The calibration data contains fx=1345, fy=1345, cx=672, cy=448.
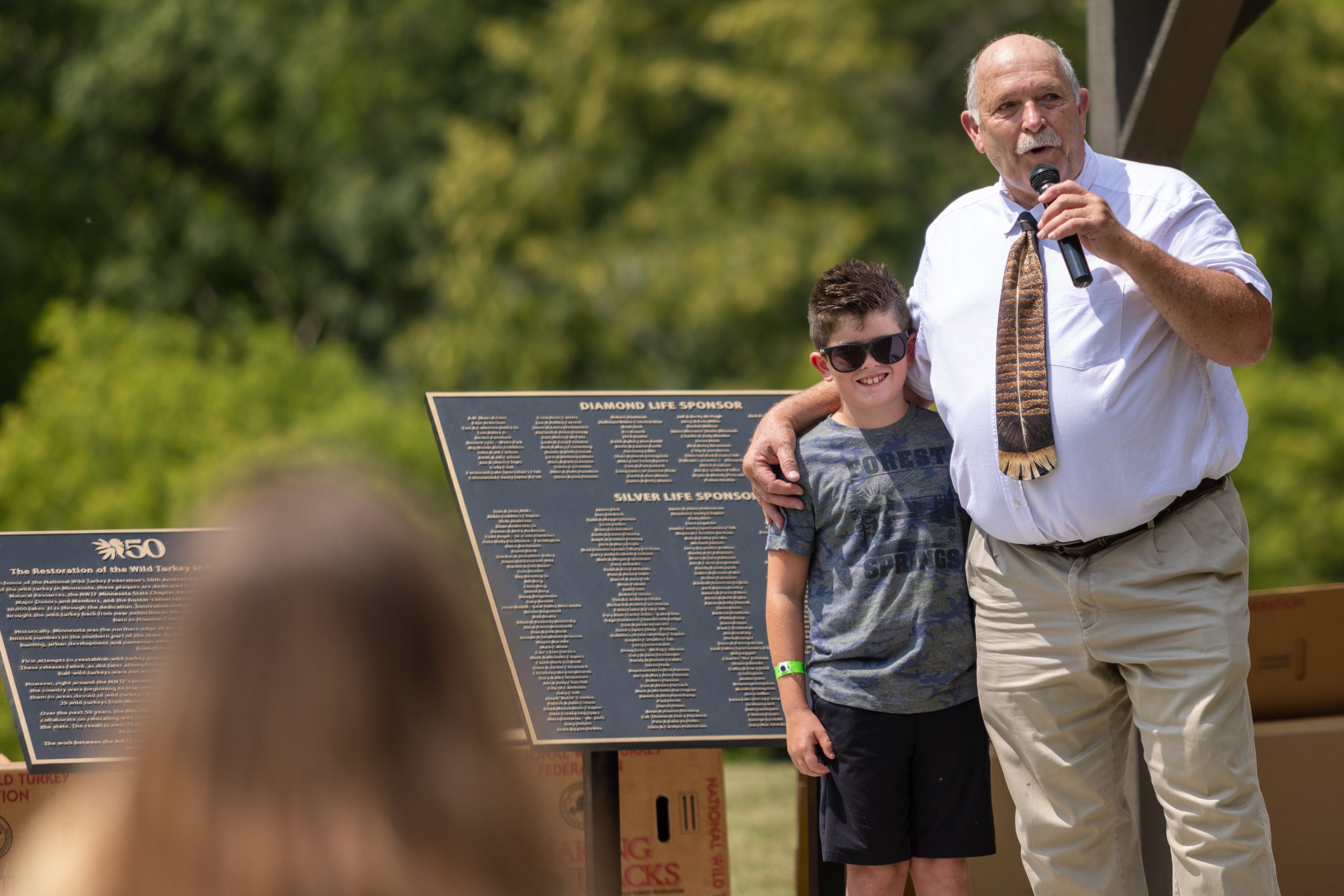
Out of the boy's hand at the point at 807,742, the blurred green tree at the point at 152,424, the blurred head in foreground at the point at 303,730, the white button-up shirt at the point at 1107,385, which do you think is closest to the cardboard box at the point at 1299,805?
the boy's hand at the point at 807,742

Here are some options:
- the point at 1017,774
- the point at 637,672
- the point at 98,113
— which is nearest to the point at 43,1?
the point at 98,113

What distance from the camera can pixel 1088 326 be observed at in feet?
8.84

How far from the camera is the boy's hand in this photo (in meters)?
2.96

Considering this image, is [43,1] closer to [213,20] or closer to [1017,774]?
[213,20]

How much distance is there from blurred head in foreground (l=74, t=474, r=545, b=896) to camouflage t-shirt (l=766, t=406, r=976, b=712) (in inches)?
77.3

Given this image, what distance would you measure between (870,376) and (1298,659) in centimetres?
181

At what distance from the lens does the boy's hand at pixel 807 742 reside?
296cm

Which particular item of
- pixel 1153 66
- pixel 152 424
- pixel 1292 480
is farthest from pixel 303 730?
pixel 1292 480

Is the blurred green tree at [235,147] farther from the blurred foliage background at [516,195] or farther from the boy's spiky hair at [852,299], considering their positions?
the boy's spiky hair at [852,299]

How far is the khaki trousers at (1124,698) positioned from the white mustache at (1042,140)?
79 centimetres

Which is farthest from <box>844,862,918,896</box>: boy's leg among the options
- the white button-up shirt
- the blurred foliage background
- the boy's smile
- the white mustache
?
the blurred foliage background

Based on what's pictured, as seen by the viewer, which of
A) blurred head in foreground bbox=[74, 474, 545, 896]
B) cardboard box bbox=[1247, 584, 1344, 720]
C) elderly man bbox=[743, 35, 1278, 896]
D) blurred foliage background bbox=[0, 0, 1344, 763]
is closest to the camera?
blurred head in foreground bbox=[74, 474, 545, 896]

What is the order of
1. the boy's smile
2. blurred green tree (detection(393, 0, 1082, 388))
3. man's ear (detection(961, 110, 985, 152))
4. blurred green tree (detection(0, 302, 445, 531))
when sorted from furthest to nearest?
blurred green tree (detection(393, 0, 1082, 388)) < blurred green tree (detection(0, 302, 445, 531)) < the boy's smile < man's ear (detection(961, 110, 985, 152))

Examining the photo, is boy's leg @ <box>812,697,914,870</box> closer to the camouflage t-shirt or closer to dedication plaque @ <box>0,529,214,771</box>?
the camouflage t-shirt
